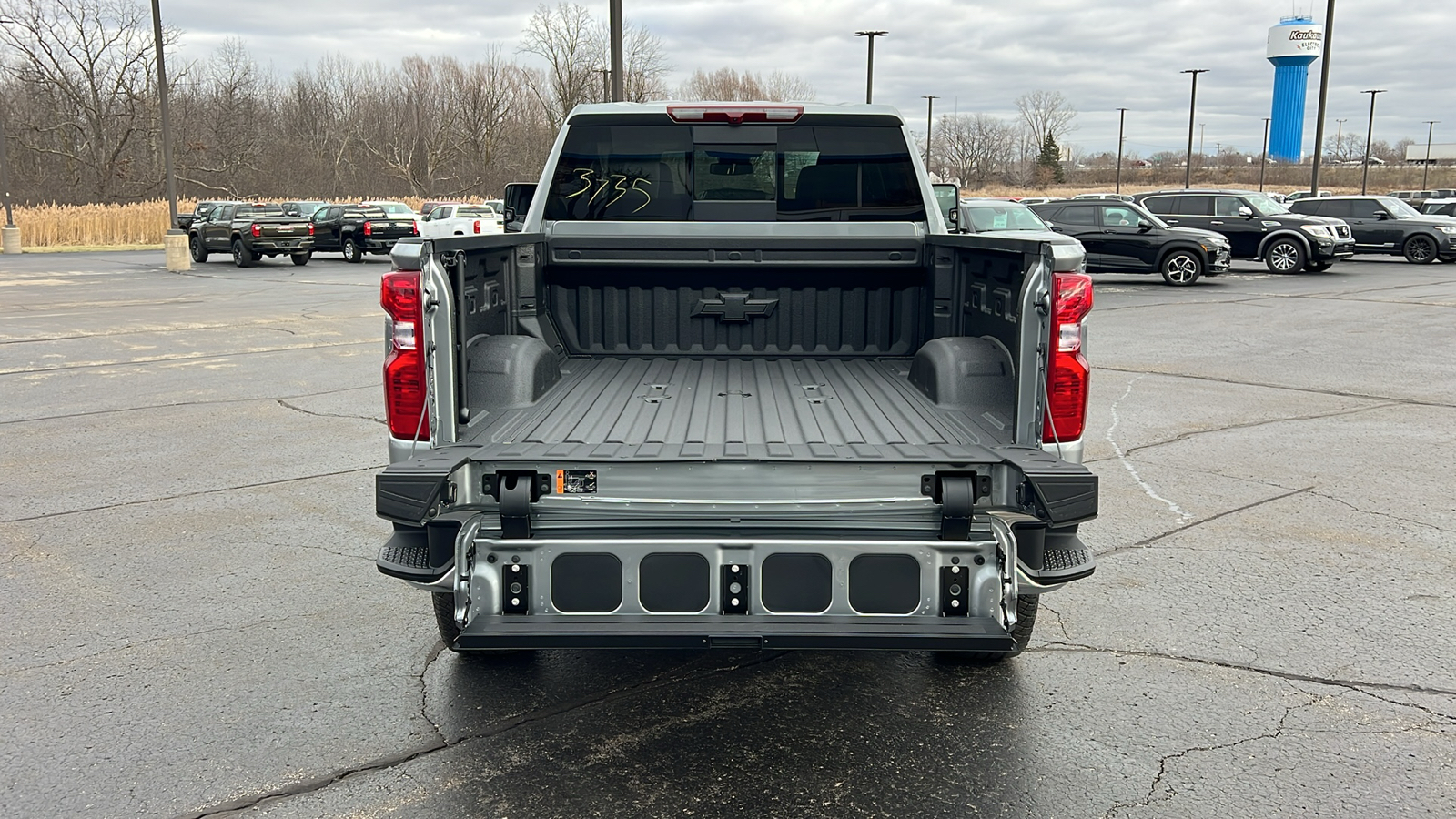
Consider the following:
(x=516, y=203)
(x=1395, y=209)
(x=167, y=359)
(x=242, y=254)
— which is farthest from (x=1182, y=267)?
(x=242, y=254)

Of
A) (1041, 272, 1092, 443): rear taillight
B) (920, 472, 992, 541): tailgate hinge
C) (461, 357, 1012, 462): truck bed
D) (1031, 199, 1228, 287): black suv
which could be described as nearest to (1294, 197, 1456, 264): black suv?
(1031, 199, 1228, 287): black suv

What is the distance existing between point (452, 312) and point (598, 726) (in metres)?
1.44

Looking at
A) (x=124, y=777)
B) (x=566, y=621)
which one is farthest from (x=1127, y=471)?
(x=124, y=777)

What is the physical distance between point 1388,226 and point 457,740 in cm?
3013

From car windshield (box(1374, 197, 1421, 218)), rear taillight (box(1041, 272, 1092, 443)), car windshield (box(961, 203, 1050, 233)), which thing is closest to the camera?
rear taillight (box(1041, 272, 1092, 443))

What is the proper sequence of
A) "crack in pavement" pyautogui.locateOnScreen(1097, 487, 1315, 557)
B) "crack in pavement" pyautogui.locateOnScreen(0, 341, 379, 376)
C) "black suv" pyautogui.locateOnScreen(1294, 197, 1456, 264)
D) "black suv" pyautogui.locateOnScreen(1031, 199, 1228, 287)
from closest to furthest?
"crack in pavement" pyautogui.locateOnScreen(1097, 487, 1315, 557)
"crack in pavement" pyautogui.locateOnScreen(0, 341, 379, 376)
"black suv" pyautogui.locateOnScreen(1031, 199, 1228, 287)
"black suv" pyautogui.locateOnScreen(1294, 197, 1456, 264)

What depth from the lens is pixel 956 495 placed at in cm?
313

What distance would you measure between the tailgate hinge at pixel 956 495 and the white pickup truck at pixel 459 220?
27434 mm

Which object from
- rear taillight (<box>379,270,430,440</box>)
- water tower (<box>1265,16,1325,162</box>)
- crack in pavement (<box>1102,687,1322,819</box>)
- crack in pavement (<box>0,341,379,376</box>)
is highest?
water tower (<box>1265,16,1325,162</box>)

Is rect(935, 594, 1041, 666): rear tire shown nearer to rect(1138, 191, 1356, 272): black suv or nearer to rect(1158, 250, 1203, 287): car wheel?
rect(1158, 250, 1203, 287): car wheel

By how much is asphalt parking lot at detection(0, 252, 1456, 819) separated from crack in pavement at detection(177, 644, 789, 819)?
0.04 ft

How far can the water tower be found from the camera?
351 feet

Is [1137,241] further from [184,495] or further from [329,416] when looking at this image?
[184,495]

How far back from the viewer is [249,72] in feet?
234
